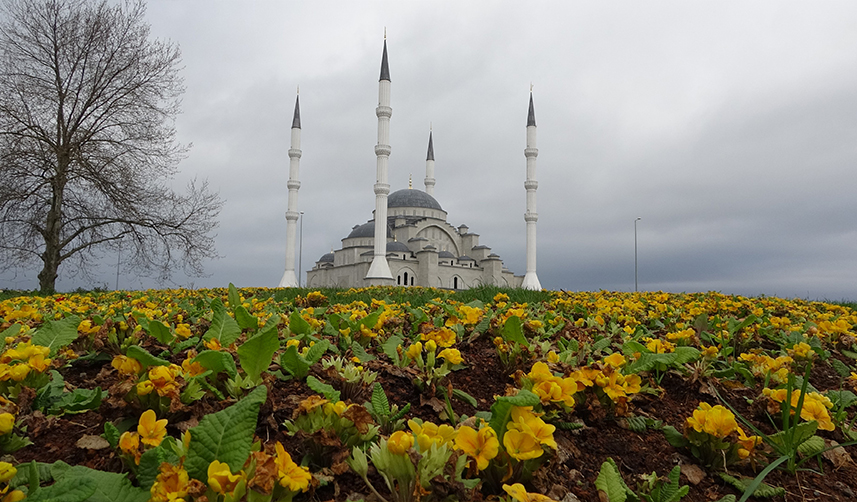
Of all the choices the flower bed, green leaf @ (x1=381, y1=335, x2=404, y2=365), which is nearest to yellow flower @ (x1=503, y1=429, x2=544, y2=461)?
the flower bed

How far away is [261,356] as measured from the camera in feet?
4.87

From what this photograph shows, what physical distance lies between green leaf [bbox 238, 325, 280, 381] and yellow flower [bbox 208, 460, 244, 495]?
0.50 m

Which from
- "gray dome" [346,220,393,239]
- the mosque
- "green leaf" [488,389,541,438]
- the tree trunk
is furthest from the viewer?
"gray dome" [346,220,393,239]

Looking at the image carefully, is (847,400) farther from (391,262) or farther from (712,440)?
(391,262)

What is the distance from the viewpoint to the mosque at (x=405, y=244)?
30797 millimetres

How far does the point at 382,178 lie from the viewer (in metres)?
30.5

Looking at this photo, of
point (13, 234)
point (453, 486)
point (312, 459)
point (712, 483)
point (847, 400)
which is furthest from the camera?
point (13, 234)

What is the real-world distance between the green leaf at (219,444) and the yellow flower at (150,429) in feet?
0.61

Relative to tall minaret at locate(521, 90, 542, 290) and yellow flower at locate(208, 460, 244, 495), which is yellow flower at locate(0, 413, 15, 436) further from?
tall minaret at locate(521, 90, 542, 290)

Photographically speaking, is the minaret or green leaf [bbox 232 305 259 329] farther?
the minaret

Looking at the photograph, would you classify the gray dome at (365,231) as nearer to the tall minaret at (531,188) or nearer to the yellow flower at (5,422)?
the tall minaret at (531,188)

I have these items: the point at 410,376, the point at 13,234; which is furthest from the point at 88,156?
the point at 410,376

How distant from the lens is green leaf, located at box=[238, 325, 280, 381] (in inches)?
56.6

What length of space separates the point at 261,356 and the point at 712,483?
1365mm
